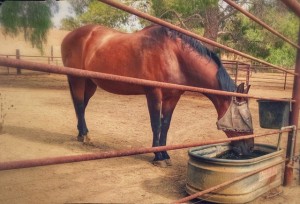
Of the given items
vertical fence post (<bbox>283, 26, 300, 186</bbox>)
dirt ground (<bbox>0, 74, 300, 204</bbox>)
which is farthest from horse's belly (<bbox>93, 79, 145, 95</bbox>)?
vertical fence post (<bbox>283, 26, 300, 186</bbox>)

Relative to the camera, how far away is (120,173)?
127 inches

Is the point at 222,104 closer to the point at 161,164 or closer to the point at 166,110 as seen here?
the point at 166,110

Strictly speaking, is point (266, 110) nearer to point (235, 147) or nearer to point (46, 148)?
point (235, 147)

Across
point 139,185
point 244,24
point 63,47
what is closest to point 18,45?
point 244,24

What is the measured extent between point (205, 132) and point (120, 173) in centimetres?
240

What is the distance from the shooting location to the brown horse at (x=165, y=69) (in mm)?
2961

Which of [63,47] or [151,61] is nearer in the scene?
[151,61]

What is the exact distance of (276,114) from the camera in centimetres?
274

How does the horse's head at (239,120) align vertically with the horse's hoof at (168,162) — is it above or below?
above

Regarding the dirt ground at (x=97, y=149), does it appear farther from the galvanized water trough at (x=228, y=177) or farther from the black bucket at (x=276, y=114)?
the black bucket at (x=276, y=114)

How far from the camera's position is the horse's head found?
2.86 meters

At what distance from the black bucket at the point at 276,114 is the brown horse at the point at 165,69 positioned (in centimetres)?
18

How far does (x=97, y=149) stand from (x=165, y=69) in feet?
4.94

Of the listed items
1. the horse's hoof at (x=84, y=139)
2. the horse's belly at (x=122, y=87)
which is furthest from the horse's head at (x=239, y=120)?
the horse's hoof at (x=84, y=139)
